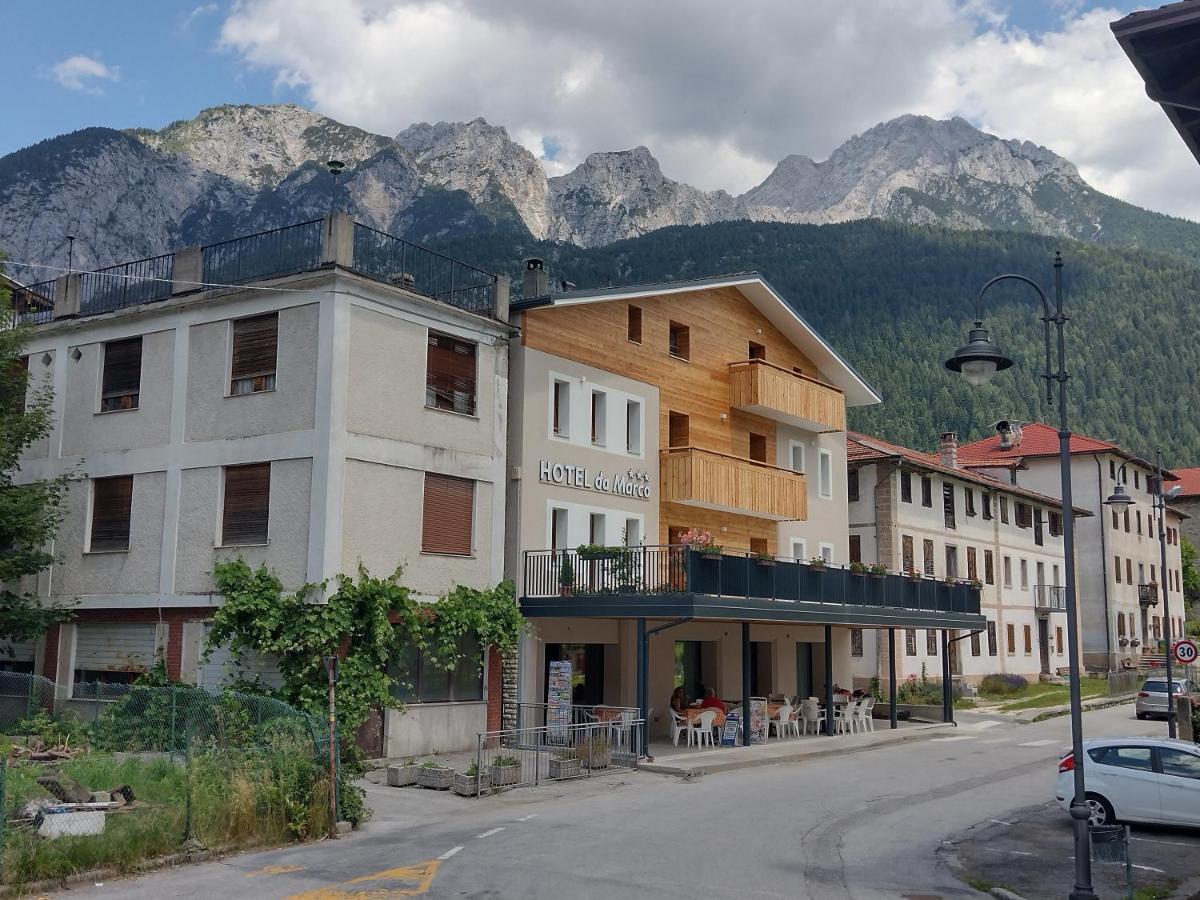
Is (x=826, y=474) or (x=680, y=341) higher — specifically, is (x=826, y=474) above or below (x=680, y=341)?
below

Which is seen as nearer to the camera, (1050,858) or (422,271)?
(1050,858)

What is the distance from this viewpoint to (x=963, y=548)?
49750mm

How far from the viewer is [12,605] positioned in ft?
83.6

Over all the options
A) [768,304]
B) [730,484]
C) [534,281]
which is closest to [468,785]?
[534,281]

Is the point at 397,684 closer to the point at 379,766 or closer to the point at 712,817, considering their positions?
the point at 379,766

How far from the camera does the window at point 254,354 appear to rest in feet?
79.4

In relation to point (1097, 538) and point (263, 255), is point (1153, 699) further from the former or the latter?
point (263, 255)

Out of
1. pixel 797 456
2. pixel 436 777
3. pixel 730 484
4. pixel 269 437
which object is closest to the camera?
pixel 436 777

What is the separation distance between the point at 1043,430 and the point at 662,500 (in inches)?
1938

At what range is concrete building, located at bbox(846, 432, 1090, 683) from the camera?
44.2 meters

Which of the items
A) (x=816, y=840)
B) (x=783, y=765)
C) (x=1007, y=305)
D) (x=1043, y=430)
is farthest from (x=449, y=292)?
(x=1007, y=305)

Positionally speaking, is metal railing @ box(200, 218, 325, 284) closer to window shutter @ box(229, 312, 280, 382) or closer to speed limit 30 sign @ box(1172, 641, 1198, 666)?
window shutter @ box(229, 312, 280, 382)

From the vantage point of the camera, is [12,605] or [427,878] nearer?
[427,878]

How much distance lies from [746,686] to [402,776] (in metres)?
9.99
